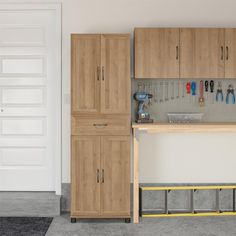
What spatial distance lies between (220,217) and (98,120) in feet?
5.57

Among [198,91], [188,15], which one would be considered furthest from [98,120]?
[188,15]

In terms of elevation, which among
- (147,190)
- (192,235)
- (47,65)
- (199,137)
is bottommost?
(192,235)

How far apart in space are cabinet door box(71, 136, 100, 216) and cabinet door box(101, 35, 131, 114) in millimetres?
395

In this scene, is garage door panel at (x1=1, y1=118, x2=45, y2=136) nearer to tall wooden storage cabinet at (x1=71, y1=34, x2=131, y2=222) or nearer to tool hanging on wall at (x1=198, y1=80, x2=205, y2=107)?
tall wooden storage cabinet at (x1=71, y1=34, x2=131, y2=222)

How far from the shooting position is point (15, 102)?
170 inches

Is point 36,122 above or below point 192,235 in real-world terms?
above

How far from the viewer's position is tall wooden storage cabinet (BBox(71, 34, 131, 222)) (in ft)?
12.6

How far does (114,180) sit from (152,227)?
61cm

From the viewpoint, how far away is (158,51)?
3.98 metres

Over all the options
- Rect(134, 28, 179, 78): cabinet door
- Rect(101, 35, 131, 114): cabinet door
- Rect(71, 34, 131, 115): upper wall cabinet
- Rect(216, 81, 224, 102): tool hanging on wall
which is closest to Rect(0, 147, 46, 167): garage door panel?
Rect(71, 34, 131, 115): upper wall cabinet

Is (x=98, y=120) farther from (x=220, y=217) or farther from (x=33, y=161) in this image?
(x=220, y=217)

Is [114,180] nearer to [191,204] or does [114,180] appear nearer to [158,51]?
[191,204]

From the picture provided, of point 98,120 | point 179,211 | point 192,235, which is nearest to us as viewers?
point 192,235

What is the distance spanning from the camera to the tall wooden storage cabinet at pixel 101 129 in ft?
12.6
